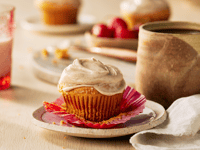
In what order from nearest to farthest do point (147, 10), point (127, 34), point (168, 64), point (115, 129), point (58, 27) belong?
1. point (115, 129)
2. point (168, 64)
3. point (127, 34)
4. point (147, 10)
5. point (58, 27)

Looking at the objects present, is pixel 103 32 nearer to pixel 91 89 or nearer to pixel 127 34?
pixel 127 34

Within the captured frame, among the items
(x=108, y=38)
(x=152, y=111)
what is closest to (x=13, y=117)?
(x=152, y=111)

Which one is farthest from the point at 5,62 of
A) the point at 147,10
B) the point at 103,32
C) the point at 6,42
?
the point at 147,10

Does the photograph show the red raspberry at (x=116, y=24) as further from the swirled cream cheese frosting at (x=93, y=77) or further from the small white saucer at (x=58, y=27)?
the swirled cream cheese frosting at (x=93, y=77)

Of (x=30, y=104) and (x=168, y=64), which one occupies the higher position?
(x=168, y=64)

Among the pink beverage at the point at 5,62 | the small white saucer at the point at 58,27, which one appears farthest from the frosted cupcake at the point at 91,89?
the small white saucer at the point at 58,27

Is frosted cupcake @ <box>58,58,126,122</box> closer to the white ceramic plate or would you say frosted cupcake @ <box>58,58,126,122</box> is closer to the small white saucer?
the white ceramic plate

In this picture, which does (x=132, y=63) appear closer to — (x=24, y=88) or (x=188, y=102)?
(x=24, y=88)
